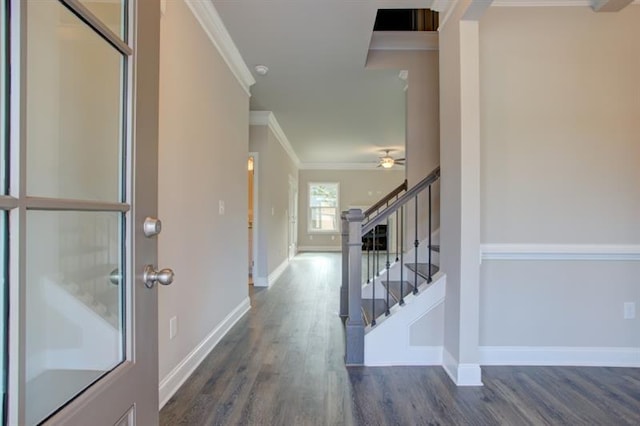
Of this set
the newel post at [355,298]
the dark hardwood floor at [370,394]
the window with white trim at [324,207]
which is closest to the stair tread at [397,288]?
the newel post at [355,298]

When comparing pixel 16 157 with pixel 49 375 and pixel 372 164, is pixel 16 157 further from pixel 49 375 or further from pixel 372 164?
pixel 372 164

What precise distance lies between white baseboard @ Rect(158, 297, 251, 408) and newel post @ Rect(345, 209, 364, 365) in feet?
3.45

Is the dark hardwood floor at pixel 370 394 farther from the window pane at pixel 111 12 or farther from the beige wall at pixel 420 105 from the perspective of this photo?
the window pane at pixel 111 12

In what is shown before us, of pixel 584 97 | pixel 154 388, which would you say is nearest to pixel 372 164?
pixel 584 97

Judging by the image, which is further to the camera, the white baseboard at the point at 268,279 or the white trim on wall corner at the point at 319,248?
the white trim on wall corner at the point at 319,248

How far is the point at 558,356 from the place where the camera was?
251 centimetres

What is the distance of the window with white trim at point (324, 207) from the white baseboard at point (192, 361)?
270 inches

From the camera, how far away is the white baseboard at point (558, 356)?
250cm

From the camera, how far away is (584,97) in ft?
8.21

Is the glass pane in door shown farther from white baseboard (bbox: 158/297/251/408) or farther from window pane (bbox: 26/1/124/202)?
white baseboard (bbox: 158/297/251/408)

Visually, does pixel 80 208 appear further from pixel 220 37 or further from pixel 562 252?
pixel 562 252

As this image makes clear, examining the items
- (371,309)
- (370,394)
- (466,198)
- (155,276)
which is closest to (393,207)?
(466,198)

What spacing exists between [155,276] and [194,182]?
65.3 inches

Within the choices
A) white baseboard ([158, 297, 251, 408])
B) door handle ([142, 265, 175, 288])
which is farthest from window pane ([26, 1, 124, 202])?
white baseboard ([158, 297, 251, 408])
